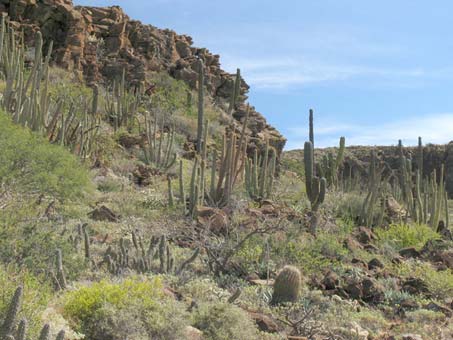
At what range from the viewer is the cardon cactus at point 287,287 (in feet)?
28.3

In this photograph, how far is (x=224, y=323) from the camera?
659 centimetres

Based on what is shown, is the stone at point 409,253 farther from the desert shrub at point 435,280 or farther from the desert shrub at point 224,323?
the desert shrub at point 224,323

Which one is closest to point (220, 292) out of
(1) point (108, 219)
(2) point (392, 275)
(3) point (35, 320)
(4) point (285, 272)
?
(4) point (285, 272)

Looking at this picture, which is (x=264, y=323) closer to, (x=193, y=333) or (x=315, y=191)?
(x=193, y=333)

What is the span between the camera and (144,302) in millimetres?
6473

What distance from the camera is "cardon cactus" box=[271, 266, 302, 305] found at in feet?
28.3

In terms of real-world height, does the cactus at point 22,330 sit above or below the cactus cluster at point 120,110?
below

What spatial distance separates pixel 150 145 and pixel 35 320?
15036 mm

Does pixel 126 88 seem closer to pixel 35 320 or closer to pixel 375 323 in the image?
pixel 375 323

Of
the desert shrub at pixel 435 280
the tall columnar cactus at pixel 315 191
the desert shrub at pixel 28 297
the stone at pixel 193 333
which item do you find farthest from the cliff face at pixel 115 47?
the desert shrub at pixel 28 297

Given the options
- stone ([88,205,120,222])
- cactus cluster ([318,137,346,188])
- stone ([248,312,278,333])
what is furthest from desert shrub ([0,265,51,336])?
cactus cluster ([318,137,346,188])

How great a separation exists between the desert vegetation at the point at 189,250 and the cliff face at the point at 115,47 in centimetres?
711

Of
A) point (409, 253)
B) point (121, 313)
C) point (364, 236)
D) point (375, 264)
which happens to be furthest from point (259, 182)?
point (121, 313)

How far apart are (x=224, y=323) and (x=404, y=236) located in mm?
9655
